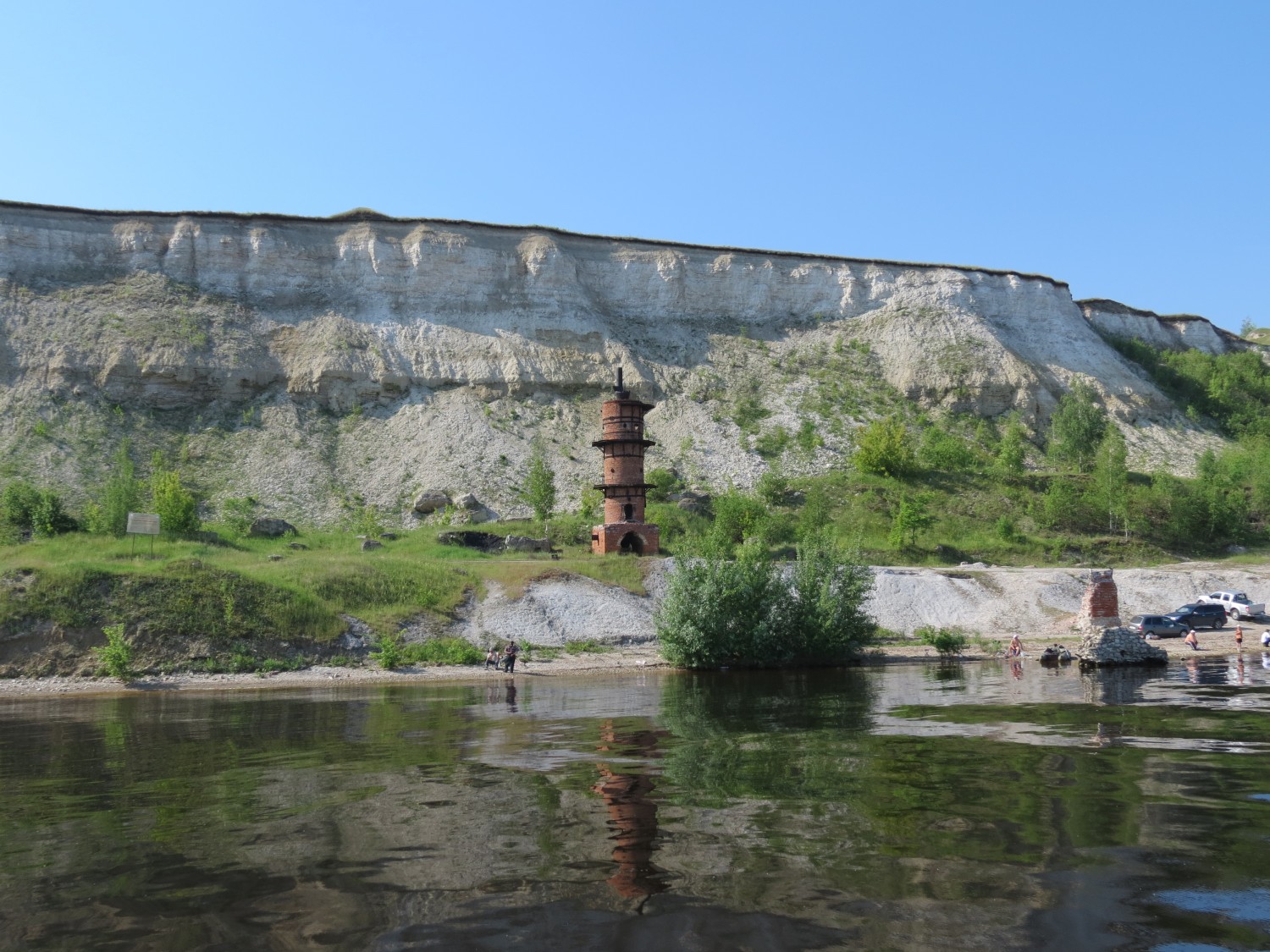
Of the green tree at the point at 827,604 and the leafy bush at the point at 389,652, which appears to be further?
the leafy bush at the point at 389,652

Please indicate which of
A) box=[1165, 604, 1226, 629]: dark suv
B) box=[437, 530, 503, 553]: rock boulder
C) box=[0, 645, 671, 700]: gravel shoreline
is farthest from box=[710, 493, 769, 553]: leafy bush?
box=[1165, 604, 1226, 629]: dark suv

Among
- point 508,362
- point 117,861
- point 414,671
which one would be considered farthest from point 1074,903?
point 508,362

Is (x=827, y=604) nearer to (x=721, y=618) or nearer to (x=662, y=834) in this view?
(x=721, y=618)

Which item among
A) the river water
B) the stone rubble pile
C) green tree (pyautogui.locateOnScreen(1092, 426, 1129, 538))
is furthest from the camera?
green tree (pyautogui.locateOnScreen(1092, 426, 1129, 538))

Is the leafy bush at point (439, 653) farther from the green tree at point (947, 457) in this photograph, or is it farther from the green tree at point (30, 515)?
the green tree at point (947, 457)

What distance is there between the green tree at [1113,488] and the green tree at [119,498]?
2437 inches

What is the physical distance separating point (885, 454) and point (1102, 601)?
38089 millimetres

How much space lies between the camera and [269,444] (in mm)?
66812

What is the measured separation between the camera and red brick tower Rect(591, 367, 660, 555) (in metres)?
51.0

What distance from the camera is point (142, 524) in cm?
4434

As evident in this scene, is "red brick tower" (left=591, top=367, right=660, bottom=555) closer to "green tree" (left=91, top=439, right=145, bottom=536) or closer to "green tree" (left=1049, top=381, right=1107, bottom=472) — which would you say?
"green tree" (left=91, top=439, right=145, bottom=536)

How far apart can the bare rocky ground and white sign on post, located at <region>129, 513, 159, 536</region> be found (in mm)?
10928

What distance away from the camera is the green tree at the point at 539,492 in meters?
60.9

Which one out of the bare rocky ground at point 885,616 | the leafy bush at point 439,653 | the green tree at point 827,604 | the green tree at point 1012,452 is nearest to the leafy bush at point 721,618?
the green tree at point 827,604
